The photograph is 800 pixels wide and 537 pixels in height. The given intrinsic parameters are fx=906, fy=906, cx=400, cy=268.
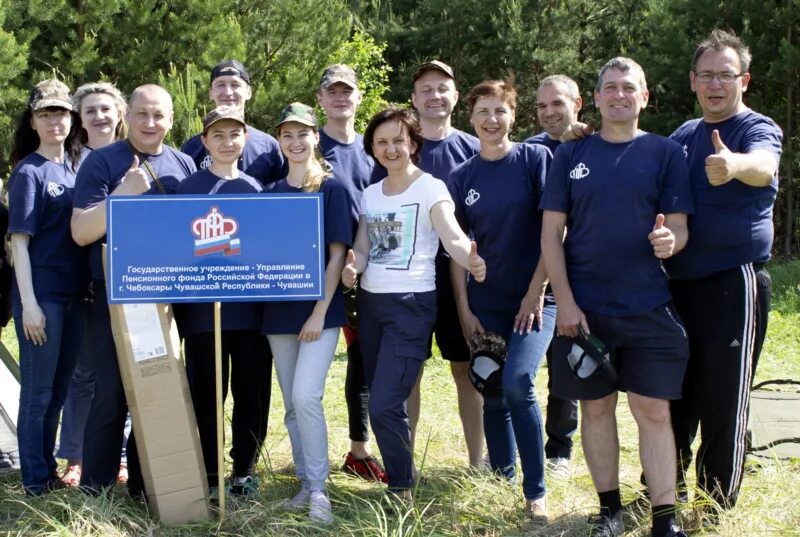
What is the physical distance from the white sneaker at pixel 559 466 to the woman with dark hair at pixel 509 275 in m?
0.55

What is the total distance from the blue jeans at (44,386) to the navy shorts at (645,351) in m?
2.57

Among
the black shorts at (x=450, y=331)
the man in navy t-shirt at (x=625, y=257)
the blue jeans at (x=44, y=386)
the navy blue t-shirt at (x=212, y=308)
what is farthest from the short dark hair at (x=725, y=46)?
the blue jeans at (x=44, y=386)

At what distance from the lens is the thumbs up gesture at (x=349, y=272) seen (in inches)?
167

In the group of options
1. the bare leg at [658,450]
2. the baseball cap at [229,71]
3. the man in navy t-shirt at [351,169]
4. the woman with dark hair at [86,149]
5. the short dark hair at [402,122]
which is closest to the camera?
the bare leg at [658,450]

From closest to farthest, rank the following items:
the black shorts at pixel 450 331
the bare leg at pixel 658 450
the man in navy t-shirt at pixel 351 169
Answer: the bare leg at pixel 658 450
the black shorts at pixel 450 331
the man in navy t-shirt at pixel 351 169

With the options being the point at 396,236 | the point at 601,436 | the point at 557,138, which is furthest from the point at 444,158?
the point at 601,436

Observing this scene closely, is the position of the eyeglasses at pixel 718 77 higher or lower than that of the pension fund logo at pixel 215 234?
higher

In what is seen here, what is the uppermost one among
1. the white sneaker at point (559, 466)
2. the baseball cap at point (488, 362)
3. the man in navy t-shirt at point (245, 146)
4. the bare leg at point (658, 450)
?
the man in navy t-shirt at point (245, 146)

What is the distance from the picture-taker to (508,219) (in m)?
4.34

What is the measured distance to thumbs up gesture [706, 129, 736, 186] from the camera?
3.71 m

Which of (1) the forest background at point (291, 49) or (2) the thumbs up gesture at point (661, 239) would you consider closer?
(2) the thumbs up gesture at point (661, 239)

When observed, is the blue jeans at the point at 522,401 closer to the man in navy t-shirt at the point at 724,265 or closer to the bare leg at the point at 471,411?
the bare leg at the point at 471,411

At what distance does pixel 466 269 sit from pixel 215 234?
1.21 m

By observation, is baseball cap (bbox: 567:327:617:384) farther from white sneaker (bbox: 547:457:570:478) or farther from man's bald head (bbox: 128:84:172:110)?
man's bald head (bbox: 128:84:172:110)
